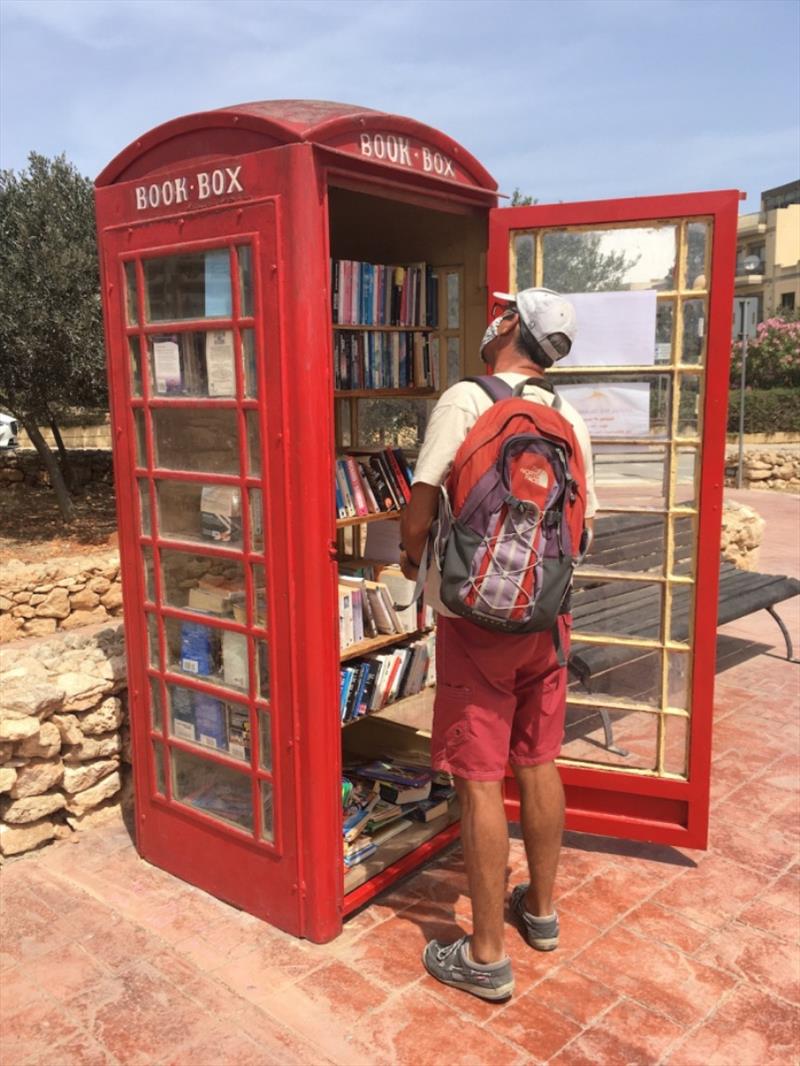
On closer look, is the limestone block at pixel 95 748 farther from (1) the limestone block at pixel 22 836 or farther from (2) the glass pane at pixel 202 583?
(2) the glass pane at pixel 202 583

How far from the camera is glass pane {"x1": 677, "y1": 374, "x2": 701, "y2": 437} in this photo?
3396 mm

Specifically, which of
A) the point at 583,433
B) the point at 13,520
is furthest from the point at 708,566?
the point at 13,520

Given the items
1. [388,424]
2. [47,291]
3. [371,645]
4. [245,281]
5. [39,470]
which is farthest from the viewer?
[39,470]

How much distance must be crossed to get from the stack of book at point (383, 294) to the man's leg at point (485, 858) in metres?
1.80

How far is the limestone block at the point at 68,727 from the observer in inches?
145

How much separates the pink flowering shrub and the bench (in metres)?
28.3

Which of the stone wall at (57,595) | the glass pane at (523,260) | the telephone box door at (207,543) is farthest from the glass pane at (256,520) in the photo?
the stone wall at (57,595)

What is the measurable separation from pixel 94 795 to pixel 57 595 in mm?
5090

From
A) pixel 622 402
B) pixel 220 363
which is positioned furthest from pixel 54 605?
pixel 622 402

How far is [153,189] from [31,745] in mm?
2183

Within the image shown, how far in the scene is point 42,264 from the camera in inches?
435

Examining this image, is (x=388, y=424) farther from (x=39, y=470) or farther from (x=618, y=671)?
(x=39, y=470)

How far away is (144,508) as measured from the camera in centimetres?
333

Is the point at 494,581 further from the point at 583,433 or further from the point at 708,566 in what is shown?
the point at 708,566
